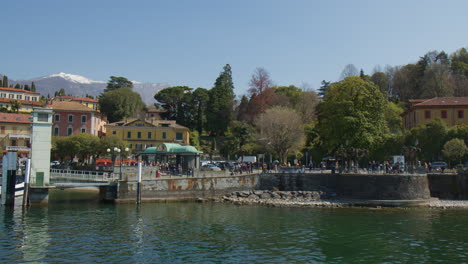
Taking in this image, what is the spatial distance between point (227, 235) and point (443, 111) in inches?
1798

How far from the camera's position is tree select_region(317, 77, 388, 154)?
42281 millimetres

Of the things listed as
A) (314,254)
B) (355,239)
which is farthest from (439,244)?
(314,254)

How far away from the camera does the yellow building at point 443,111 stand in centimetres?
5703

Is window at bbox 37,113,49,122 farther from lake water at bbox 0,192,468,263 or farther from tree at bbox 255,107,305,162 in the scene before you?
tree at bbox 255,107,305,162

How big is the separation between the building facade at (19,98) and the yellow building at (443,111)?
3059 inches

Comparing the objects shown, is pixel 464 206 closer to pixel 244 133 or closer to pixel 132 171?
pixel 132 171

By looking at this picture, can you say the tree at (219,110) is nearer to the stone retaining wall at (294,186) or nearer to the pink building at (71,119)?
the pink building at (71,119)

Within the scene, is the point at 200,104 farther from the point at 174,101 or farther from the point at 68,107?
the point at 68,107

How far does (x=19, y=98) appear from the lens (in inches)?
4188

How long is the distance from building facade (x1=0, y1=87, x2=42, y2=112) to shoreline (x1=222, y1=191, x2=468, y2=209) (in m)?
71.5

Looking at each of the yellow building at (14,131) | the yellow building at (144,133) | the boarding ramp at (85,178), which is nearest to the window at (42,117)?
the boarding ramp at (85,178)

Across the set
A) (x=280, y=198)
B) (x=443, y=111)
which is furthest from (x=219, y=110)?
(x=280, y=198)

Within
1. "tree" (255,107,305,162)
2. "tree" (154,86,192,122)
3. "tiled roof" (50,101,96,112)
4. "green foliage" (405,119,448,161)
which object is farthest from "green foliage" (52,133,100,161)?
"green foliage" (405,119,448,161)

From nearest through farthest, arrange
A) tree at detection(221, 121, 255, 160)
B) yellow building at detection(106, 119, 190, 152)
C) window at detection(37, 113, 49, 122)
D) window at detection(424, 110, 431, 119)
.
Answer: window at detection(37, 113, 49, 122), window at detection(424, 110, 431, 119), tree at detection(221, 121, 255, 160), yellow building at detection(106, 119, 190, 152)
